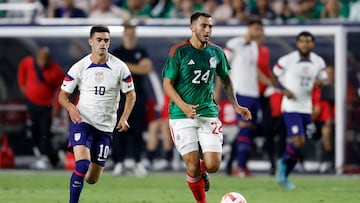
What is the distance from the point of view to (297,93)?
18.5m

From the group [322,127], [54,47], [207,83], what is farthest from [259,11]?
[207,83]

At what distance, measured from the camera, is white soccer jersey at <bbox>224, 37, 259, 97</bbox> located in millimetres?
20812

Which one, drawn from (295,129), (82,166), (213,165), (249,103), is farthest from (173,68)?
(249,103)

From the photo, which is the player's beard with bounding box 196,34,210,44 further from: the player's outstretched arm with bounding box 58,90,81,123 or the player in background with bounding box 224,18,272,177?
the player in background with bounding box 224,18,272,177

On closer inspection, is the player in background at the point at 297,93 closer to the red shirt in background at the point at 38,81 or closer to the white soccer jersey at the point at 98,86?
the white soccer jersey at the point at 98,86

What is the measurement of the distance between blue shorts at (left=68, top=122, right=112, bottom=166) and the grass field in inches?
46.2

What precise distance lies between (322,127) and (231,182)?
3944mm

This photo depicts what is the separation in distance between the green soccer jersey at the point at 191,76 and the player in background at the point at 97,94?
0.92m

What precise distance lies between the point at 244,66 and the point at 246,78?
0.25 metres

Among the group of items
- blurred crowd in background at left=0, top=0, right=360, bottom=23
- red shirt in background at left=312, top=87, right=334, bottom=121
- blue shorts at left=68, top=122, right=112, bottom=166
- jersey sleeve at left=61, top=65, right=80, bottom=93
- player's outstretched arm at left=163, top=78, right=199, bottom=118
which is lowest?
red shirt in background at left=312, top=87, right=334, bottom=121

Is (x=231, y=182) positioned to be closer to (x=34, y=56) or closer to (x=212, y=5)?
(x=212, y=5)

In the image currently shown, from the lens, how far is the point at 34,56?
2492cm

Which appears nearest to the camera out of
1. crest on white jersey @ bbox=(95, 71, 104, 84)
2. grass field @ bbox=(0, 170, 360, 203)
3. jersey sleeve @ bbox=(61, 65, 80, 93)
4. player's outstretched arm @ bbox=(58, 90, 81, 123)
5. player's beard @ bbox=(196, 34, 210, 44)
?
player's beard @ bbox=(196, 34, 210, 44)

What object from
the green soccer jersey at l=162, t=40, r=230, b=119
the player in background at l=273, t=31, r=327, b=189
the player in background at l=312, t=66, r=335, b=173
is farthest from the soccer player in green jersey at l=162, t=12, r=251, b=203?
the player in background at l=312, t=66, r=335, b=173
